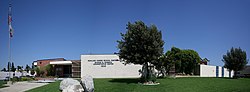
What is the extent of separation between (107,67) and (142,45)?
15.2m

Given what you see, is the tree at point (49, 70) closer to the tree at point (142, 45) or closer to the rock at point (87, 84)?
the tree at point (142, 45)

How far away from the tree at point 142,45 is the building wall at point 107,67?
1310 cm

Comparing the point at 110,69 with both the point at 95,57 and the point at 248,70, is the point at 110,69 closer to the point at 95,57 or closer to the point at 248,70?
the point at 95,57

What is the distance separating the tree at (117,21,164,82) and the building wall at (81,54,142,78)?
13.1 metres

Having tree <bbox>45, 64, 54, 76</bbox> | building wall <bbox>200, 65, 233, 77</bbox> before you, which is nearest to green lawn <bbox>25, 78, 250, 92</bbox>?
tree <bbox>45, 64, 54, 76</bbox>

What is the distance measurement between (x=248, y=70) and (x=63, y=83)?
5499 cm

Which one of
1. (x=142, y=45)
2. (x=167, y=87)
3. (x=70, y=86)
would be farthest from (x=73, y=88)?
(x=142, y=45)

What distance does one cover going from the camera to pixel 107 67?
38.2 m

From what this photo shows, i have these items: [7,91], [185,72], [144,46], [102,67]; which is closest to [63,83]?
[7,91]

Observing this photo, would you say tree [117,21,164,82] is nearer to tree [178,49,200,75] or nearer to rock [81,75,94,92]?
rock [81,75,94,92]

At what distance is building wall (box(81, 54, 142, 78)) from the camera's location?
125 ft

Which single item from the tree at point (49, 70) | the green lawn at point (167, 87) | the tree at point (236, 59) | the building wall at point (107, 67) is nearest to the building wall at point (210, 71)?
the tree at point (236, 59)

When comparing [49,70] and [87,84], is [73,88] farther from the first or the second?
[49,70]

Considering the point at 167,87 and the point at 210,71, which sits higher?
the point at 167,87
